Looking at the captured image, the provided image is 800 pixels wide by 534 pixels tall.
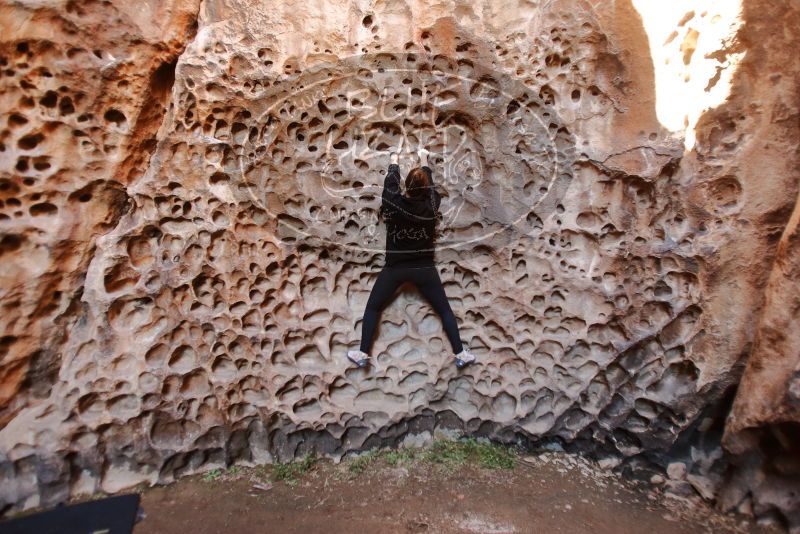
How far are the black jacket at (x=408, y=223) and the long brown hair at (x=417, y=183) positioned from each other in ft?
0.08

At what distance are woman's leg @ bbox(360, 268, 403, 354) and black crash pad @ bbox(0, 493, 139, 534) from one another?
1.45 m

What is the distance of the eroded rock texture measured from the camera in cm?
246

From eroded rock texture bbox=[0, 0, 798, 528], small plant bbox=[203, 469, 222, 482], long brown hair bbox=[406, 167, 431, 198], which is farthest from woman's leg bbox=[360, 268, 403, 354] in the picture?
small plant bbox=[203, 469, 222, 482]

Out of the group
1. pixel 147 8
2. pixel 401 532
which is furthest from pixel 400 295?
pixel 147 8

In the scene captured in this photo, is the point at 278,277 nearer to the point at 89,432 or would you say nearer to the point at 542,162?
the point at 89,432

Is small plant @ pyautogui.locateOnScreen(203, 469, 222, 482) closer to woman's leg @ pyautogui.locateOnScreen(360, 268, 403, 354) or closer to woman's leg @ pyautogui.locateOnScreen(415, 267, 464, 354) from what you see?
woman's leg @ pyautogui.locateOnScreen(360, 268, 403, 354)

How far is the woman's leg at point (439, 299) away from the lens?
9.29ft

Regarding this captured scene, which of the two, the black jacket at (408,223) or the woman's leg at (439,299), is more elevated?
the black jacket at (408,223)


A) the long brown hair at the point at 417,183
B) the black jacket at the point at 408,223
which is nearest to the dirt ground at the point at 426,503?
the black jacket at the point at 408,223

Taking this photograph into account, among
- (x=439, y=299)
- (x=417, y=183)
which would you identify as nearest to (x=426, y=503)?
(x=439, y=299)

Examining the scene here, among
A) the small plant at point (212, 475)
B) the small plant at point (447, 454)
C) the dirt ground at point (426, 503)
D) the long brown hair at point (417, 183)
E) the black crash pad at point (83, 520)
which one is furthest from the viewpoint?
the small plant at point (447, 454)

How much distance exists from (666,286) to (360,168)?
180 cm

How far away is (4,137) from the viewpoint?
2305 millimetres

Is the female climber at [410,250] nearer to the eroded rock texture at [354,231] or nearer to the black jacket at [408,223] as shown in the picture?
the black jacket at [408,223]
